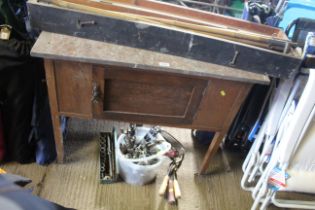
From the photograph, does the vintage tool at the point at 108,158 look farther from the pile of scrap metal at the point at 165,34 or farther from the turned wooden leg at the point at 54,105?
the pile of scrap metal at the point at 165,34

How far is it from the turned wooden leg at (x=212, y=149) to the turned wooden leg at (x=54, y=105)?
2.31 ft

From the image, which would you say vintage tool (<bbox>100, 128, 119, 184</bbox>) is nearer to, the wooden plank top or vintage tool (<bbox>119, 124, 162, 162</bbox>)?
vintage tool (<bbox>119, 124, 162, 162</bbox>)

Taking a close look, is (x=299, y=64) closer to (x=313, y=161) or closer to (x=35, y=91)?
(x=313, y=161)

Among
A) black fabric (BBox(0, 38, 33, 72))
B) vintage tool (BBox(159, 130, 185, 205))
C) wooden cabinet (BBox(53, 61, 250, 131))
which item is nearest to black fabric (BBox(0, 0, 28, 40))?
black fabric (BBox(0, 38, 33, 72))

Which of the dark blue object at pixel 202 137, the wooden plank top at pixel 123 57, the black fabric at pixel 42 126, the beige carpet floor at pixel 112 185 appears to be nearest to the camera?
the wooden plank top at pixel 123 57

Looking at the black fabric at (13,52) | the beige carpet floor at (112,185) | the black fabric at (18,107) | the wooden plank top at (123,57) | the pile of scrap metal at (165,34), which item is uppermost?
the pile of scrap metal at (165,34)

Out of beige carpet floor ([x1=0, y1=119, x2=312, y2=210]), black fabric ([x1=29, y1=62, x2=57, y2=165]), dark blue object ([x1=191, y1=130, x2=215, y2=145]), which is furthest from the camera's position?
dark blue object ([x1=191, y1=130, x2=215, y2=145])

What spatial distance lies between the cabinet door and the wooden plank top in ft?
0.17

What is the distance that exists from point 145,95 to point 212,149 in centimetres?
48

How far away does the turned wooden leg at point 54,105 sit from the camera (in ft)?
3.63

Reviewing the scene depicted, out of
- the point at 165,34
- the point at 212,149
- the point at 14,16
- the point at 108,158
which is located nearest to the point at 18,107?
the point at 14,16

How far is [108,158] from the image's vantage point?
1602mm

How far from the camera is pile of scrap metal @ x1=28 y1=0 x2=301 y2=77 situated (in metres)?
1.07

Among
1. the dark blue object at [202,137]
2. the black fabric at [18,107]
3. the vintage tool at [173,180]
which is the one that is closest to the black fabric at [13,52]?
the black fabric at [18,107]
